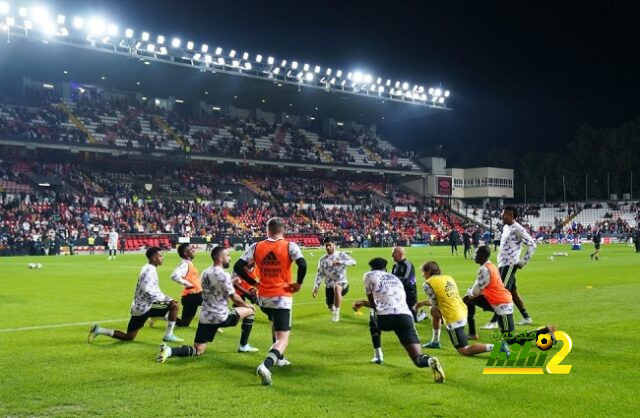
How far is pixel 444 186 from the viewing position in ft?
292

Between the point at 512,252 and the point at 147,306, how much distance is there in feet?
23.8

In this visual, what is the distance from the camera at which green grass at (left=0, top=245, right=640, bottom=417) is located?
7.12 metres

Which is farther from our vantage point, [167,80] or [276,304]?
[167,80]

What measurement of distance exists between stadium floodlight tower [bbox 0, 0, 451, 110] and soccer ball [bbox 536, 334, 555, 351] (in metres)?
48.6

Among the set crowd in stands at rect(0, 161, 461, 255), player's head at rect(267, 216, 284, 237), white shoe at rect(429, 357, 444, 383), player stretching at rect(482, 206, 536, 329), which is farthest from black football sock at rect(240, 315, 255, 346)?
crowd in stands at rect(0, 161, 461, 255)

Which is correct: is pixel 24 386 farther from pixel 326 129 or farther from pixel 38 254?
pixel 326 129

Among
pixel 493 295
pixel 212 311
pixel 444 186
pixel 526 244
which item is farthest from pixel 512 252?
pixel 444 186

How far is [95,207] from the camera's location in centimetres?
5331

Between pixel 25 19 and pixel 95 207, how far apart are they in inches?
611

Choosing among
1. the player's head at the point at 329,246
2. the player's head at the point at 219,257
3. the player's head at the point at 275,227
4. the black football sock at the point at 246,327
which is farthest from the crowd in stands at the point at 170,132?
the player's head at the point at 275,227

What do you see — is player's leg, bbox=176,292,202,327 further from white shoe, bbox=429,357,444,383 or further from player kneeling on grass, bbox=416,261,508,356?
white shoe, bbox=429,357,444,383

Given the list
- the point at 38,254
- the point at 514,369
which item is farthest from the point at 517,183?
the point at 514,369

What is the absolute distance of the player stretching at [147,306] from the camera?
11.5 m

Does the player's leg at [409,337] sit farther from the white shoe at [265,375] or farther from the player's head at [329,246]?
the player's head at [329,246]
